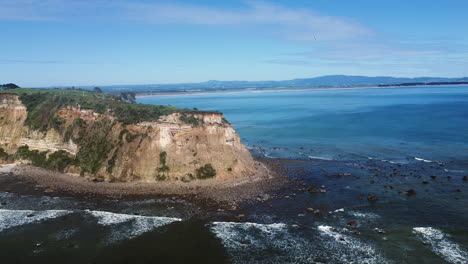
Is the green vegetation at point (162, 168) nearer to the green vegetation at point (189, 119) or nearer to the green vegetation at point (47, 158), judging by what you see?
the green vegetation at point (189, 119)

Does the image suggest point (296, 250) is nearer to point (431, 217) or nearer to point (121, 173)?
point (431, 217)

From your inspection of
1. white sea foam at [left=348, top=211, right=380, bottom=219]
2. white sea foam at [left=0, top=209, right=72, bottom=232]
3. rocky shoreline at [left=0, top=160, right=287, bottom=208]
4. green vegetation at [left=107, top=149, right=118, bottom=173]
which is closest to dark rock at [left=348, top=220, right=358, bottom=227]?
white sea foam at [left=348, top=211, right=380, bottom=219]

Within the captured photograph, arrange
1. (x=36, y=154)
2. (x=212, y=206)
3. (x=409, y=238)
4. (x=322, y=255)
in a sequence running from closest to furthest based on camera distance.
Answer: (x=322, y=255) < (x=409, y=238) < (x=212, y=206) < (x=36, y=154)

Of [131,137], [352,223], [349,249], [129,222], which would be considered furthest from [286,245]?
[131,137]

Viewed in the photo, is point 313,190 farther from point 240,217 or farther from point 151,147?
point 151,147

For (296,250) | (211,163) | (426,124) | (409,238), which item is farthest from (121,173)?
(426,124)

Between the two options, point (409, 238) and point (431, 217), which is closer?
point (409, 238)

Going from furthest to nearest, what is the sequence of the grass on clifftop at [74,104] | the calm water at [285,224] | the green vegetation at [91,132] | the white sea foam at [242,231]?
1. the grass on clifftop at [74,104]
2. the green vegetation at [91,132]
3. the white sea foam at [242,231]
4. the calm water at [285,224]

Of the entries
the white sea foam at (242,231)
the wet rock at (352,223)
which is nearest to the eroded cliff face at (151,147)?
the white sea foam at (242,231)
